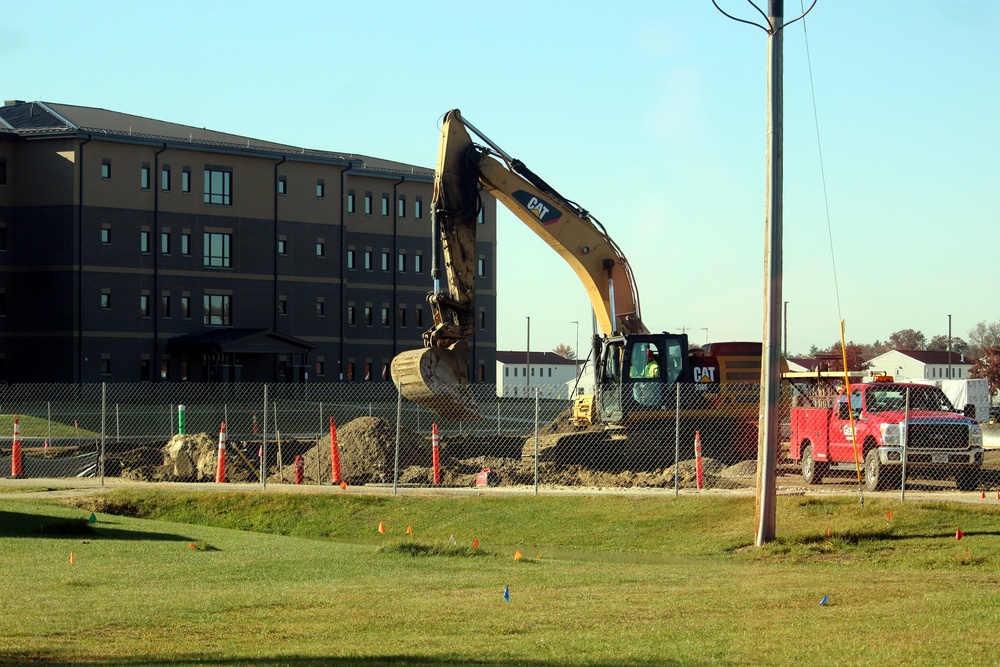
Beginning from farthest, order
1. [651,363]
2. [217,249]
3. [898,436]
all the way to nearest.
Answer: [217,249] < [651,363] < [898,436]

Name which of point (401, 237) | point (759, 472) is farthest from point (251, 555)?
point (401, 237)

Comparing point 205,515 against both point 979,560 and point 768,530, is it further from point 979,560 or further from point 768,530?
point 979,560

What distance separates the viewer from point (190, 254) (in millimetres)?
63844

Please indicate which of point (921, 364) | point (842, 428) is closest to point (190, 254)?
point (842, 428)

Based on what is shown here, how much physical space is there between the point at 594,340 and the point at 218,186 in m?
41.3

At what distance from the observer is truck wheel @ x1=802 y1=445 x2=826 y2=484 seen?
2359 centimetres

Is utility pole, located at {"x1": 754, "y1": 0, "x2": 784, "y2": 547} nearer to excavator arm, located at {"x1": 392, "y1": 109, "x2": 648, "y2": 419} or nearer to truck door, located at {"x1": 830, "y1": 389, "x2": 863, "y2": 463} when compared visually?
truck door, located at {"x1": 830, "y1": 389, "x2": 863, "y2": 463}

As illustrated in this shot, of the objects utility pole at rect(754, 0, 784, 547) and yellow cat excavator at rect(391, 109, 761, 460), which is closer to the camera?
utility pole at rect(754, 0, 784, 547)

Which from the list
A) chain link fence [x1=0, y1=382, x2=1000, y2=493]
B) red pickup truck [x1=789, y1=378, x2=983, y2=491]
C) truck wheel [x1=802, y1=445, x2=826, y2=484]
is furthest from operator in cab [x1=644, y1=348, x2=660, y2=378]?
red pickup truck [x1=789, y1=378, x2=983, y2=491]

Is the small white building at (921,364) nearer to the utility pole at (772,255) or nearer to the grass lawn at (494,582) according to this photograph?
the grass lawn at (494,582)

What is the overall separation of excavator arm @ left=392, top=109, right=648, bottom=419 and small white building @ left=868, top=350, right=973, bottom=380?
9689 centimetres

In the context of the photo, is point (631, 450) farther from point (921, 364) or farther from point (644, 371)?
point (921, 364)

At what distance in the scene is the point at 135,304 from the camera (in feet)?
203

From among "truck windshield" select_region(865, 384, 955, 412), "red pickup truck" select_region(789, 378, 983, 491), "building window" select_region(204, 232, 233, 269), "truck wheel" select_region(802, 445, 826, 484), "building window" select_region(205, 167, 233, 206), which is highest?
"building window" select_region(205, 167, 233, 206)
